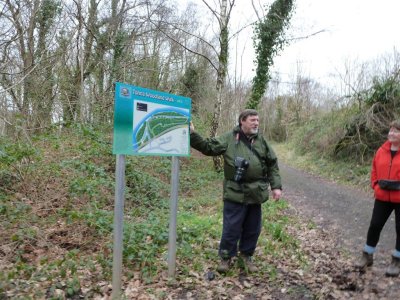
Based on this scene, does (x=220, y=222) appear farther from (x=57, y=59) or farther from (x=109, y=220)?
(x=57, y=59)

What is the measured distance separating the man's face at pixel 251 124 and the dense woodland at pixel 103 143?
Answer: 74.0 inches

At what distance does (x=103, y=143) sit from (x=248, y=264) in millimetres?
6406

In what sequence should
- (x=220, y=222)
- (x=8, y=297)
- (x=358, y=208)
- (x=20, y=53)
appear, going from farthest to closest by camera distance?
(x=20, y=53) < (x=358, y=208) < (x=220, y=222) < (x=8, y=297)

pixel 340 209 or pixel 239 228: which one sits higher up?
pixel 239 228

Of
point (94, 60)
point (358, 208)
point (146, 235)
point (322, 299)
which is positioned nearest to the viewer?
point (322, 299)

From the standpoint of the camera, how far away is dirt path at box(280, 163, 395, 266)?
19.1 feet

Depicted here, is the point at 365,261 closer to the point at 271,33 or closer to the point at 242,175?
the point at 242,175

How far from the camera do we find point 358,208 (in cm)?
834

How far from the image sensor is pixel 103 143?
955cm

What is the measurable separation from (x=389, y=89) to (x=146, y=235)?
11818 mm

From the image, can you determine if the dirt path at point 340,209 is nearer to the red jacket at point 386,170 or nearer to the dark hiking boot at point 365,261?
the dark hiking boot at point 365,261

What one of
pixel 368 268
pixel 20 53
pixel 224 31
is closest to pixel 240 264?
pixel 368 268

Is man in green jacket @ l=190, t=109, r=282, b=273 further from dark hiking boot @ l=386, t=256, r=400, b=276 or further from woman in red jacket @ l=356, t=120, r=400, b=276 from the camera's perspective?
dark hiking boot @ l=386, t=256, r=400, b=276

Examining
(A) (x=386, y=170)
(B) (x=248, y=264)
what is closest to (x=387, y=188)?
(A) (x=386, y=170)
